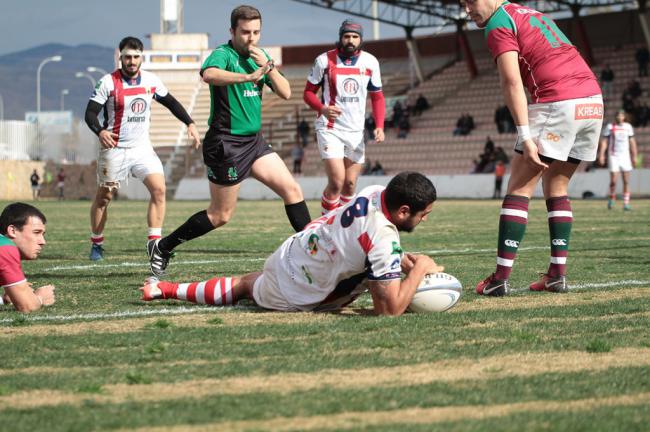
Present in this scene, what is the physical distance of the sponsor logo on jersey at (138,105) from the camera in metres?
11.3

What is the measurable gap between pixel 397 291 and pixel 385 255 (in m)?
0.32

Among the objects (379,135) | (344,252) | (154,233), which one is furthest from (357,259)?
(379,135)

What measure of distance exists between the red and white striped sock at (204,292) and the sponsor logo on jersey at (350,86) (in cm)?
571

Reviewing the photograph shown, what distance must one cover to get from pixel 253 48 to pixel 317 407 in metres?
5.19

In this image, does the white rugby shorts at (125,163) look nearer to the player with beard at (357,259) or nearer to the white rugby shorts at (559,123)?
the player with beard at (357,259)

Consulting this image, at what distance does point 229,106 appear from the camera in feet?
29.6

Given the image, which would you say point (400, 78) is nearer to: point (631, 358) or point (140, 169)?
point (140, 169)

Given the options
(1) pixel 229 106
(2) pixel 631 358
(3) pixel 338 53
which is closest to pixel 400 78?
(3) pixel 338 53

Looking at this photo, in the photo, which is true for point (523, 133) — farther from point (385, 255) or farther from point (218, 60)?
point (218, 60)

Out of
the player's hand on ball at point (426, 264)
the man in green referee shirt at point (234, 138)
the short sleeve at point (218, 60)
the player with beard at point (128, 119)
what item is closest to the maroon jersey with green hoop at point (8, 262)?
the man in green referee shirt at point (234, 138)

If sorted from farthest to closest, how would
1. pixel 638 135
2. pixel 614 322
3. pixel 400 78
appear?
pixel 400 78 < pixel 638 135 < pixel 614 322

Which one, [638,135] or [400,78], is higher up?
[400,78]

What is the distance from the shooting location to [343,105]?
41.4ft

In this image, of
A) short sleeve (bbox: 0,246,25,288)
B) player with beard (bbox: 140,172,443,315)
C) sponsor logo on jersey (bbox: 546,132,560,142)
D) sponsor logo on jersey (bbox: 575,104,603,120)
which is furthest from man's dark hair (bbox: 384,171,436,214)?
short sleeve (bbox: 0,246,25,288)
